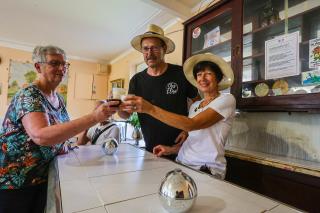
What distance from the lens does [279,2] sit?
142cm

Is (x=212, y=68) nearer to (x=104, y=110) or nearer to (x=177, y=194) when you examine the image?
(x=104, y=110)

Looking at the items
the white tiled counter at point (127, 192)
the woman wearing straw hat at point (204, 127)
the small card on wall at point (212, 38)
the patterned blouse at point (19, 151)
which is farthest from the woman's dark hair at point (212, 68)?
the patterned blouse at point (19, 151)

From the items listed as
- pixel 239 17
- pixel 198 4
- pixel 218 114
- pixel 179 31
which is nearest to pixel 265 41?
pixel 239 17

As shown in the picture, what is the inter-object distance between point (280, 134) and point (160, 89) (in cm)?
94

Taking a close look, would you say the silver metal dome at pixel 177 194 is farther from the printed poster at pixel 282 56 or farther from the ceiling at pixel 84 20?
the ceiling at pixel 84 20

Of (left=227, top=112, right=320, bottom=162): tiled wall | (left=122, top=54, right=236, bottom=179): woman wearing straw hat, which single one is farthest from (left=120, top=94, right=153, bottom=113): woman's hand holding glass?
(left=227, top=112, right=320, bottom=162): tiled wall

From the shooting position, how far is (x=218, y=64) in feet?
3.95

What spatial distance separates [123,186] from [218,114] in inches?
23.4

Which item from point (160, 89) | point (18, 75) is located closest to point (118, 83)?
point (18, 75)

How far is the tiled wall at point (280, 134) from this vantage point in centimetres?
126

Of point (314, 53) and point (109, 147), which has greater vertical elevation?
point (314, 53)

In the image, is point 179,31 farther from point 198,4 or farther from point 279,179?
point 279,179

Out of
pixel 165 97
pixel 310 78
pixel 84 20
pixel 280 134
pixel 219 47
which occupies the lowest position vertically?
pixel 280 134

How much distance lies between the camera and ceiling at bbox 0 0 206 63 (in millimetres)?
2346
